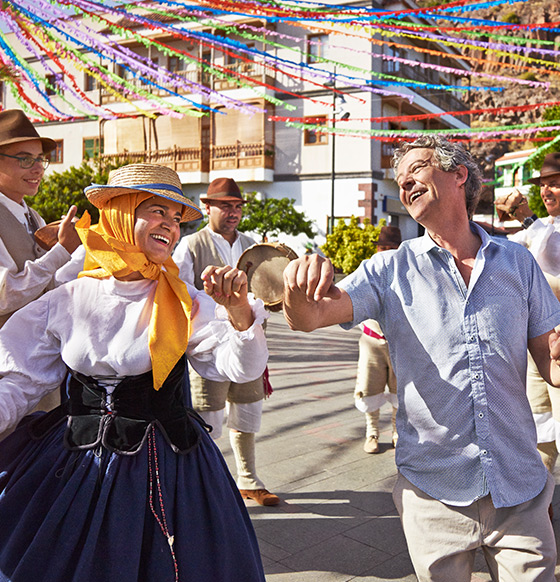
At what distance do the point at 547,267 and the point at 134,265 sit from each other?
253 centimetres

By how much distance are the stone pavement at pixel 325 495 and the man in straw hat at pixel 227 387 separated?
10.0 inches

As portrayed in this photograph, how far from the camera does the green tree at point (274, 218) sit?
23.8 m

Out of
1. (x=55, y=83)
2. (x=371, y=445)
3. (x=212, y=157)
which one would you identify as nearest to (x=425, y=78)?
(x=212, y=157)

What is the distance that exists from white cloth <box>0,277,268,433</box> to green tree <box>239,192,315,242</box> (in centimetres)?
2103

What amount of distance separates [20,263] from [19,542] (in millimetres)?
1798

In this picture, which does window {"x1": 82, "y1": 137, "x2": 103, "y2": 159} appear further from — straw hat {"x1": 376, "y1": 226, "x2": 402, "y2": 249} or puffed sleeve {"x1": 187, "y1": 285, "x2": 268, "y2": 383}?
puffed sleeve {"x1": 187, "y1": 285, "x2": 268, "y2": 383}

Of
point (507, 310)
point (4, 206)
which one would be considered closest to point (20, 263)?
point (4, 206)

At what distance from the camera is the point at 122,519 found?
6.97 ft

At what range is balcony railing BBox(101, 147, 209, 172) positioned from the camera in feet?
90.5

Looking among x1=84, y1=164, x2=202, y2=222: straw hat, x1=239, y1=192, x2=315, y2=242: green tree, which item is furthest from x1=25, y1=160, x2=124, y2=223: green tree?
x1=84, y1=164, x2=202, y2=222: straw hat

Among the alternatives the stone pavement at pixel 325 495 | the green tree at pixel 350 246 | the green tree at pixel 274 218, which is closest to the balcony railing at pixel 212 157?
the green tree at pixel 274 218

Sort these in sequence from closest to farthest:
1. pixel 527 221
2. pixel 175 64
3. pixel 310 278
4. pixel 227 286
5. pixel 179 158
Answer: pixel 310 278 → pixel 227 286 → pixel 527 221 → pixel 175 64 → pixel 179 158

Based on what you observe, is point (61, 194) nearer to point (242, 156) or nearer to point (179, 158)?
point (179, 158)

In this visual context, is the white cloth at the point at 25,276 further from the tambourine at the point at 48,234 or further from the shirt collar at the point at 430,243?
the shirt collar at the point at 430,243
